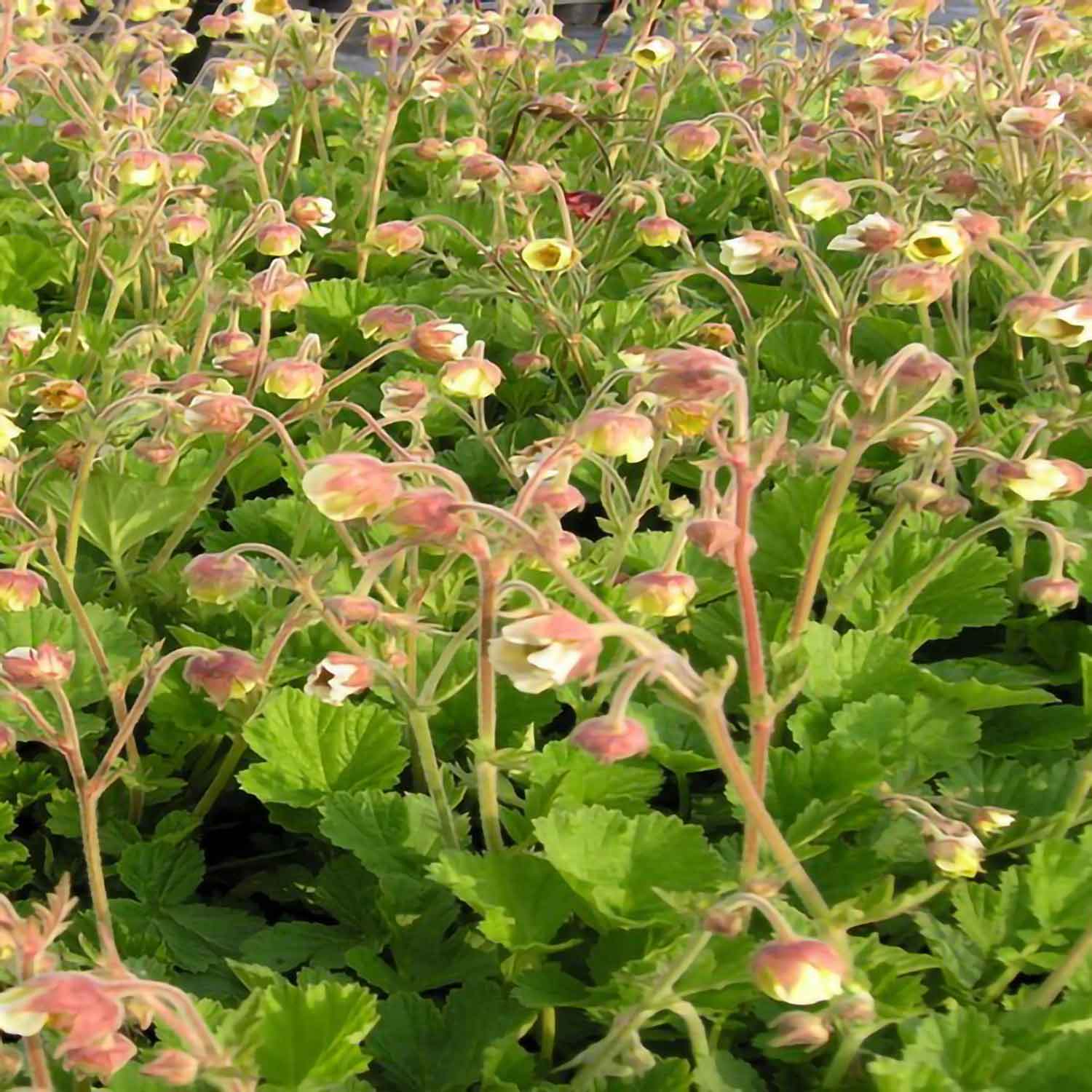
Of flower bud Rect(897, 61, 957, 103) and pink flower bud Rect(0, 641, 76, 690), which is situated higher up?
flower bud Rect(897, 61, 957, 103)

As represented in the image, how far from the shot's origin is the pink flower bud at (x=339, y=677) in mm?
1048

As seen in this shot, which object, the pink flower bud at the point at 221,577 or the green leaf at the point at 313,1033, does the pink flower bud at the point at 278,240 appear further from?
the green leaf at the point at 313,1033

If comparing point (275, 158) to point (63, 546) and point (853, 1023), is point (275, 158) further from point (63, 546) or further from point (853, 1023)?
point (853, 1023)

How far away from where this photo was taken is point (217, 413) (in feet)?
4.38

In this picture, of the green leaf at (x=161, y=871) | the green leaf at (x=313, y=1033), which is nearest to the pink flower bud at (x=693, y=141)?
the green leaf at (x=161, y=871)

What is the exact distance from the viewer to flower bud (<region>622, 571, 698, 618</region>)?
1082 millimetres

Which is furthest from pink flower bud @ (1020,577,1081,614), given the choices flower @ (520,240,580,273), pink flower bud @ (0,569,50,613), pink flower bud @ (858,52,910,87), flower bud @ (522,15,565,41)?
flower bud @ (522,15,565,41)

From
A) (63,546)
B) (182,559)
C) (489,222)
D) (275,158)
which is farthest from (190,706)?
(275,158)

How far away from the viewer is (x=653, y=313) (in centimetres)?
199

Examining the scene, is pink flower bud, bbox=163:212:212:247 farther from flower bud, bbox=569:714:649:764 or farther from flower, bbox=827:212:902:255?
flower bud, bbox=569:714:649:764

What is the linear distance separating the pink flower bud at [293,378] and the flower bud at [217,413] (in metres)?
0.06

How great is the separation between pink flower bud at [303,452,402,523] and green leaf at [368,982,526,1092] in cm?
42

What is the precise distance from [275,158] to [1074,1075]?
2677mm

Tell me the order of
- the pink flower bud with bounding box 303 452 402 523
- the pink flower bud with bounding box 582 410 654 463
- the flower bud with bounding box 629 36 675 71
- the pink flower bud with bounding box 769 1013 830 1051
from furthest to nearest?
the flower bud with bounding box 629 36 675 71
the pink flower bud with bounding box 582 410 654 463
the pink flower bud with bounding box 303 452 402 523
the pink flower bud with bounding box 769 1013 830 1051
